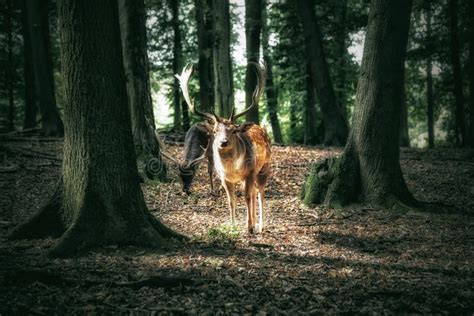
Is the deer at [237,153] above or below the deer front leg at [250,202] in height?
above

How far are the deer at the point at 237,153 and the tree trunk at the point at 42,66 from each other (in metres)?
10.3

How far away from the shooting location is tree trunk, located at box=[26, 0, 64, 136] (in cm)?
1695

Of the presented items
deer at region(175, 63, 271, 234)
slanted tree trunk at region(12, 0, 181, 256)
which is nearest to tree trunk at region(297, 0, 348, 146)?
deer at region(175, 63, 271, 234)

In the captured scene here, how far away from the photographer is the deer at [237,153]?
818 cm

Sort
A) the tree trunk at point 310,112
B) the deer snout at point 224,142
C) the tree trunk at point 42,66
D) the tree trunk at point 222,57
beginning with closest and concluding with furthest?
1. the deer snout at point 224,142
2. the tree trunk at point 222,57
3. the tree trunk at point 42,66
4. the tree trunk at point 310,112

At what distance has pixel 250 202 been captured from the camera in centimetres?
837

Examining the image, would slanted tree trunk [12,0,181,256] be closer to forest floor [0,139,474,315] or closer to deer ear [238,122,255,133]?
forest floor [0,139,474,315]

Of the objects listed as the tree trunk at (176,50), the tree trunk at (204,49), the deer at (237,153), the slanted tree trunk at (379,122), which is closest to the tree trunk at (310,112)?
the tree trunk at (204,49)

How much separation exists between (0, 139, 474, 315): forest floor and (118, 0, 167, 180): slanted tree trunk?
127 cm

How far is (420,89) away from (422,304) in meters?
30.4

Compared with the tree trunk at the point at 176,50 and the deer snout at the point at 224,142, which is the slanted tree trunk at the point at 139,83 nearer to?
the deer snout at the point at 224,142

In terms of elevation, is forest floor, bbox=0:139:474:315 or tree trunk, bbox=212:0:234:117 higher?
tree trunk, bbox=212:0:234:117

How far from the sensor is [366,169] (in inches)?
381

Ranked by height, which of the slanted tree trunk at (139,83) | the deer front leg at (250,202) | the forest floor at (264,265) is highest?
the slanted tree trunk at (139,83)
